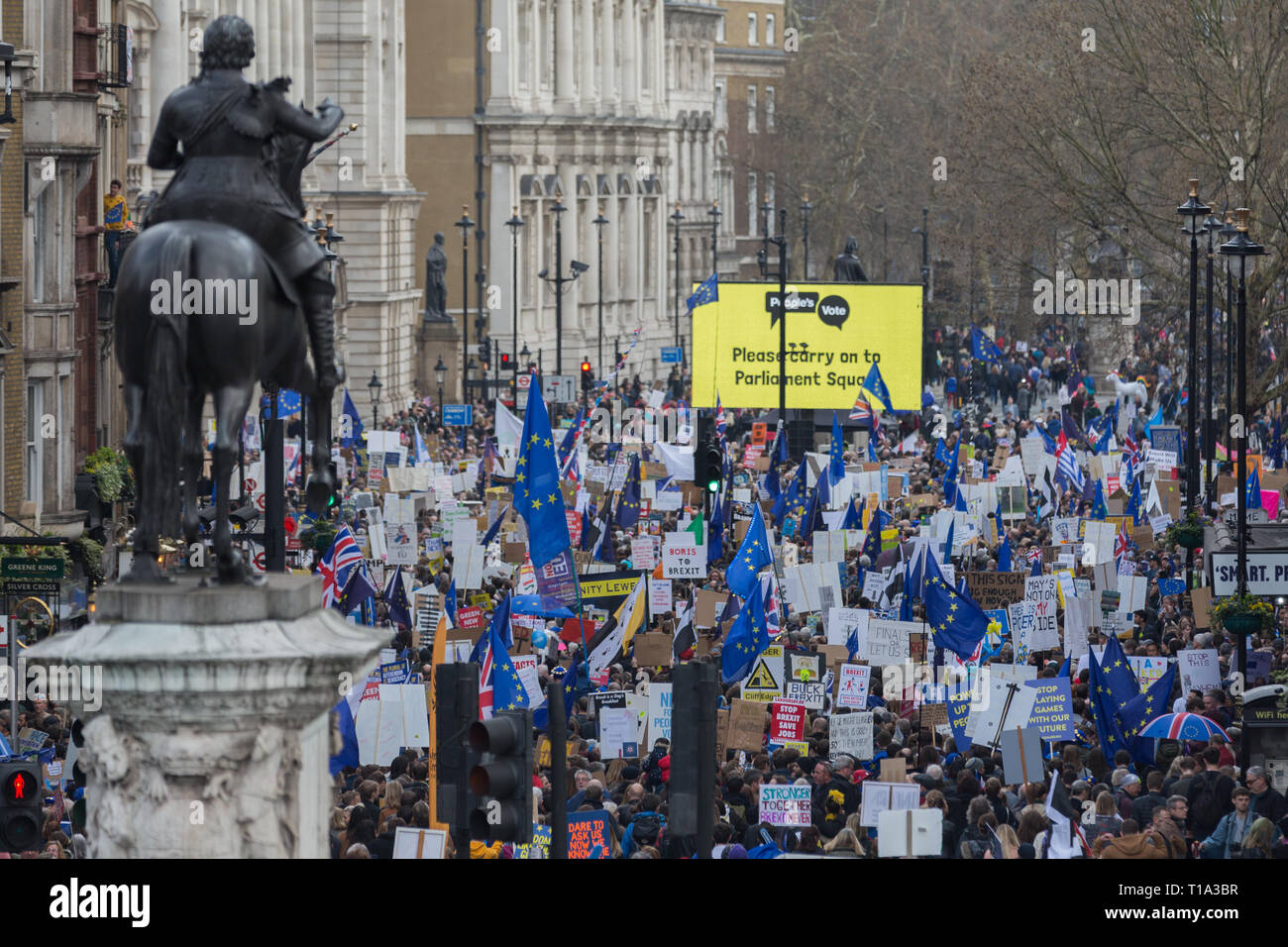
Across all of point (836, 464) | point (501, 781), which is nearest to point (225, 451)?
Result: point (501, 781)

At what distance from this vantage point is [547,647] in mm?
23328

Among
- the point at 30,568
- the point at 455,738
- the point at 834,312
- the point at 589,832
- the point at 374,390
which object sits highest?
the point at 834,312

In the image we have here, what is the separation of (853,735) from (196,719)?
9476 millimetres

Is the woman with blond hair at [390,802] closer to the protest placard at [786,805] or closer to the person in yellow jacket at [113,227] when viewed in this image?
the protest placard at [786,805]

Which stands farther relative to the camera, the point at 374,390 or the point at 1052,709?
the point at 374,390

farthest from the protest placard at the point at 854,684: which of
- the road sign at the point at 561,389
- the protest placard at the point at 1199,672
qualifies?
the road sign at the point at 561,389

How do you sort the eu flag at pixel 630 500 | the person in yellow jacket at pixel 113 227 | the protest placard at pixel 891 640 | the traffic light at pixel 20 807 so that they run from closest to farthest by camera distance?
the traffic light at pixel 20 807
the protest placard at pixel 891 640
the eu flag at pixel 630 500
the person in yellow jacket at pixel 113 227

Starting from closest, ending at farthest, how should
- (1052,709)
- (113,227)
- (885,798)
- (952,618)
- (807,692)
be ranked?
(885,798)
(1052,709)
(807,692)
(952,618)
(113,227)

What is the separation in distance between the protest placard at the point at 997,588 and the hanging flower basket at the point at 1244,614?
223cm

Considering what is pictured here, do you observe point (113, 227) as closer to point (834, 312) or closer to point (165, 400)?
point (834, 312)

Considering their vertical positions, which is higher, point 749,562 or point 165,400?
point 165,400

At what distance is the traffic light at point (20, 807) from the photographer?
14.5 m

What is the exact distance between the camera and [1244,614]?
872 inches
